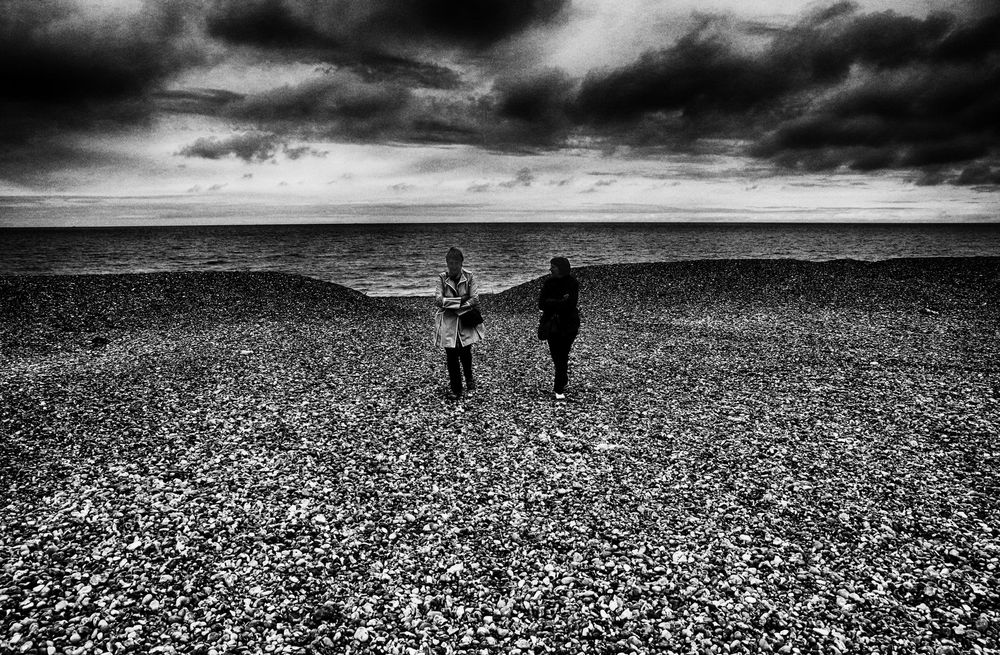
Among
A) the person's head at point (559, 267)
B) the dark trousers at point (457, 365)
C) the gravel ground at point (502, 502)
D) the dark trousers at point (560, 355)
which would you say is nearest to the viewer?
the gravel ground at point (502, 502)

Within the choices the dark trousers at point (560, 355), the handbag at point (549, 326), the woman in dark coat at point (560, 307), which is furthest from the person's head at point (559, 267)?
the dark trousers at point (560, 355)

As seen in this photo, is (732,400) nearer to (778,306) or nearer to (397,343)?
(397,343)

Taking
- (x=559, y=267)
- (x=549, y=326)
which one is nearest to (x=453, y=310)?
(x=549, y=326)

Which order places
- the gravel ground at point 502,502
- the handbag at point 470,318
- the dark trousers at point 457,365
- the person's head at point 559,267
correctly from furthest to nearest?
1. the dark trousers at point 457,365
2. the handbag at point 470,318
3. the person's head at point 559,267
4. the gravel ground at point 502,502

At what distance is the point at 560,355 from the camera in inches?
495

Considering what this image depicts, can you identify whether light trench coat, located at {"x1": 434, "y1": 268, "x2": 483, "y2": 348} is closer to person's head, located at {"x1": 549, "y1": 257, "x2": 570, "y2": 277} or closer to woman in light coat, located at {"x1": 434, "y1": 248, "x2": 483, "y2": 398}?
woman in light coat, located at {"x1": 434, "y1": 248, "x2": 483, "y2": 398}

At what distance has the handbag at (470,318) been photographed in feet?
38.7

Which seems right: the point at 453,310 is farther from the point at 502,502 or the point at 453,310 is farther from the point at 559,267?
the point at 502,502

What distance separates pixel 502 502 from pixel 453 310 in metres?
4.76

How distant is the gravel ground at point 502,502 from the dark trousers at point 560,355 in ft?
2.39

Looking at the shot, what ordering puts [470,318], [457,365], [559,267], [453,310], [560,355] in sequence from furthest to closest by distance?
[457,365] < [560,355] < [470,318] < [453,310] < [559,267]

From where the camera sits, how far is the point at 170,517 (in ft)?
25.4

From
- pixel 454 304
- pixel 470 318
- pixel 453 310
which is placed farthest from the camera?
pixel 470 318

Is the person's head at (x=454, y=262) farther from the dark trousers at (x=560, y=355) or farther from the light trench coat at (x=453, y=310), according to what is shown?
the dark trousers at (x=560, y=355)
